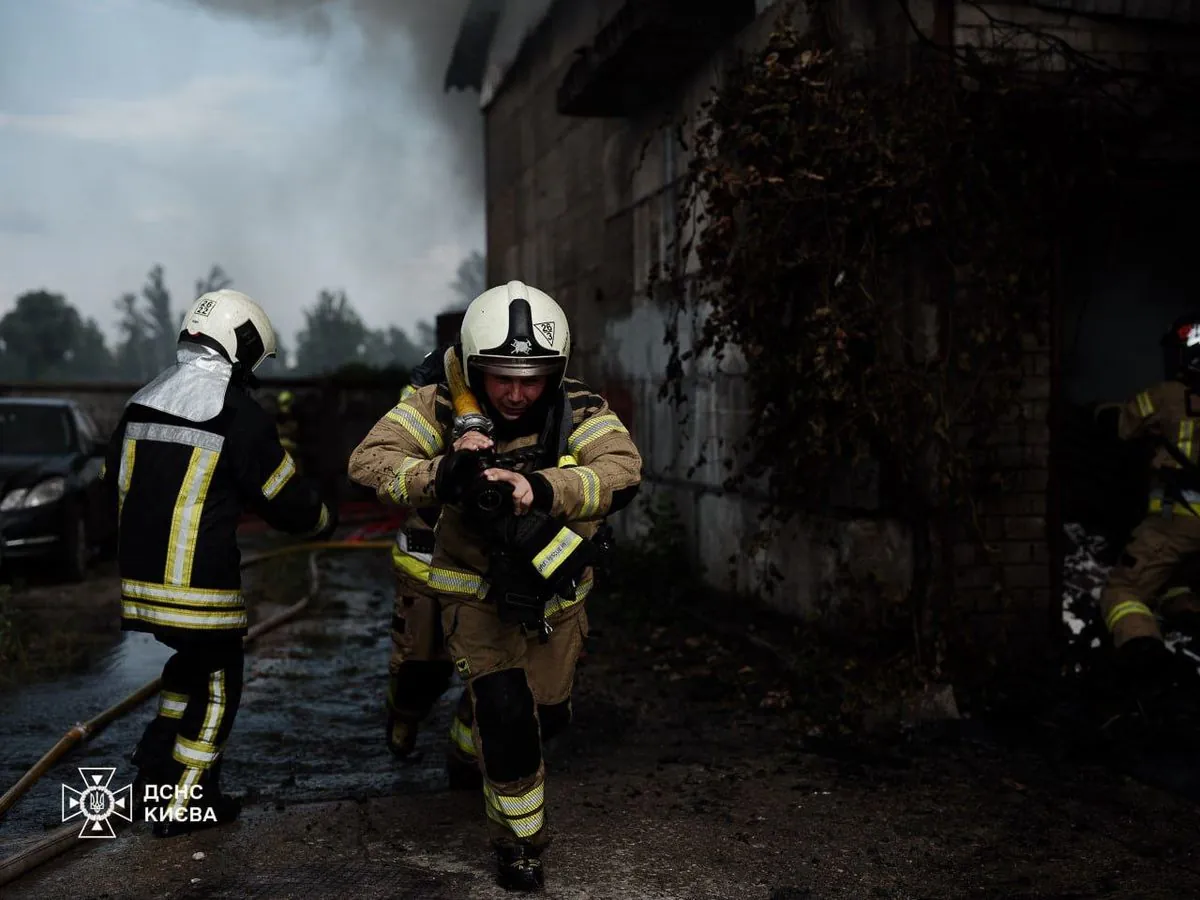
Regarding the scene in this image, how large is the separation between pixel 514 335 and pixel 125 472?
1.48m

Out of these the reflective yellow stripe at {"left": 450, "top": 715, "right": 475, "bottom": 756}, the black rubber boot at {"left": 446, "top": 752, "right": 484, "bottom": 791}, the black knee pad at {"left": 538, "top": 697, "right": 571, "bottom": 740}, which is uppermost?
the black knee pad at {"left": 538, "top": 697, "right": 571, "bottom": 740}

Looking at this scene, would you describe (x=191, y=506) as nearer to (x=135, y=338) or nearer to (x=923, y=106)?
(x=923, y=106)

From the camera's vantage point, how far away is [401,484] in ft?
11.7

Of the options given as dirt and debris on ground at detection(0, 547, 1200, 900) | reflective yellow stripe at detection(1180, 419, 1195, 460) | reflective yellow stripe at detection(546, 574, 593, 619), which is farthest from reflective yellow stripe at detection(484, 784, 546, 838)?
reflective yellow stripe at detection(1180, 419, 1195, 460)

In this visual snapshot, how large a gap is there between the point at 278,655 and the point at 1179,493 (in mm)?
4888

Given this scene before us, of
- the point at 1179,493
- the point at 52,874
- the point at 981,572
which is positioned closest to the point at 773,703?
the point at 981,572

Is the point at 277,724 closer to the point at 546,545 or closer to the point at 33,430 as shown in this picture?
the point at 546,545

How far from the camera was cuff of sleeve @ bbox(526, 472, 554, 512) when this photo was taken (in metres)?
3.46

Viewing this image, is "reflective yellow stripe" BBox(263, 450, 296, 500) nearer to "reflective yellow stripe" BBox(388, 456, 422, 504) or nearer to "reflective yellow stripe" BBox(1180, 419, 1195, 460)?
"reflective yellow stripe" BBox(388, 456, 422, 504)

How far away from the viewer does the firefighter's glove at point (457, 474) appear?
11.1ft

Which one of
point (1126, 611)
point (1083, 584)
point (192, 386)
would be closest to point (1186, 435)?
point (1126, 611)

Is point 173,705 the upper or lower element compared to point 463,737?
upper

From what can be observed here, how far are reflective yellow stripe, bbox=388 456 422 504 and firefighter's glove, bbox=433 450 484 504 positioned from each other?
0.17 meters

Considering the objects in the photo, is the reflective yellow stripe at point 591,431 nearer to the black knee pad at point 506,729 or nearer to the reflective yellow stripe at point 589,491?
the reflective yellow stripe at point 589,491
